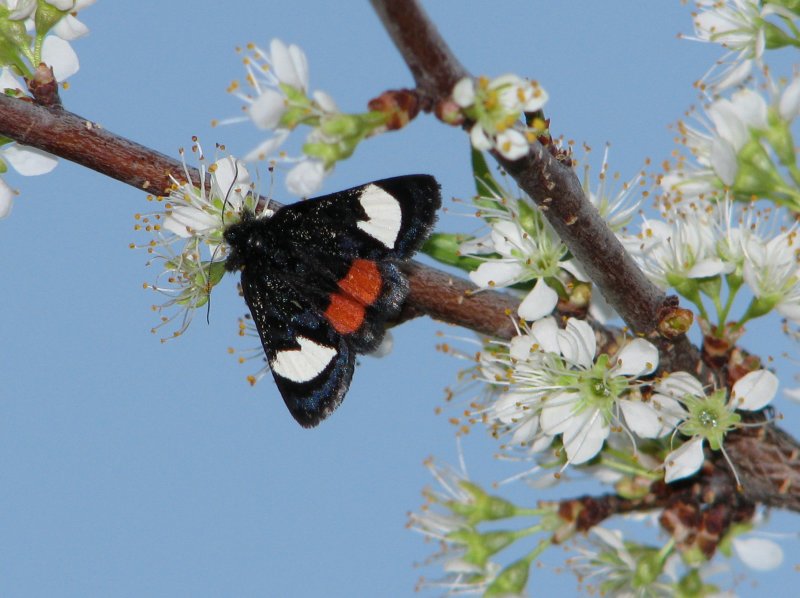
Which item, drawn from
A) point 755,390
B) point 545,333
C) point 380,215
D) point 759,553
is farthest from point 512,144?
point 759,553

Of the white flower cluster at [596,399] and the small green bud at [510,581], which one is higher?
the white flower cluster at [596,399]

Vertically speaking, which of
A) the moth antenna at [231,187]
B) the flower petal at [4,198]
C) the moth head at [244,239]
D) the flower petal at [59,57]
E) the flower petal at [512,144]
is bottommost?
the flower petal at [512,144]

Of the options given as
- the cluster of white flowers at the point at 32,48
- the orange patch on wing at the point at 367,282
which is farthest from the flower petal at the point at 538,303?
A: the cluster of white flowers at the point at 32,48

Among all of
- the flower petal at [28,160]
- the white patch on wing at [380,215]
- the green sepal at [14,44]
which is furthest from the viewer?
the flower petal at [28,160]

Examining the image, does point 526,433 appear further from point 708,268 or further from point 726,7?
point 726,7

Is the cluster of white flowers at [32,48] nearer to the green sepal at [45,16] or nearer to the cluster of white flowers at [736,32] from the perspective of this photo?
the green sepal at [45,16]

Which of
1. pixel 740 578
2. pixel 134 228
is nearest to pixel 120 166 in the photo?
pixel 134 228

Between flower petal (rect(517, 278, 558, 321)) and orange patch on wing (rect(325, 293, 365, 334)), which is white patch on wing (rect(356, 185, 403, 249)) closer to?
orange patch on wing (rect(325, 293, 365, 334))
